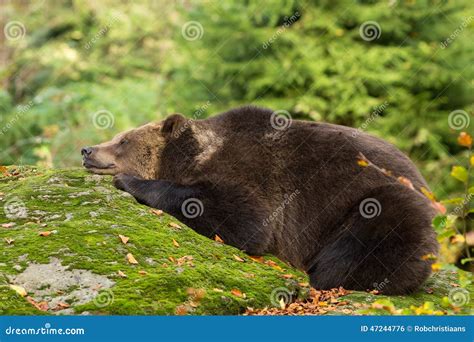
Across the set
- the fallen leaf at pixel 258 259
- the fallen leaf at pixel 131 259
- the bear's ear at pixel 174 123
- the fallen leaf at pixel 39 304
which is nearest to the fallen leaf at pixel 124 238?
the fallen leaf at pixel 131 259

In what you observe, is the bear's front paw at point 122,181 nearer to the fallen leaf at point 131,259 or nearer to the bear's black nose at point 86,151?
the bear's black nose at point 86,151

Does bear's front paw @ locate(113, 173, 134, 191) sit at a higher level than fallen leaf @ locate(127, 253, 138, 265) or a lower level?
higher

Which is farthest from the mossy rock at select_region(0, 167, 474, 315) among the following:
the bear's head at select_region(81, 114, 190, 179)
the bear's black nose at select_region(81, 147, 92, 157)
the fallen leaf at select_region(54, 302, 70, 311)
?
the bear's head at select_region(81, 114, 190, 179)

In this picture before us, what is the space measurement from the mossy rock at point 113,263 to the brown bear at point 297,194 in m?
0.24

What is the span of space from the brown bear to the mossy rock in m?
0.24

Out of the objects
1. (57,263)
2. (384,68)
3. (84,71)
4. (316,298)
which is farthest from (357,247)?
(84,71)

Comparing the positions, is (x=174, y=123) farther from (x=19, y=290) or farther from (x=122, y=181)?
(x=19, y=290)

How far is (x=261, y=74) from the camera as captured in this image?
13773 mm

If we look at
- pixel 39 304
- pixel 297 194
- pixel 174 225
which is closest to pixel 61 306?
pixel 39 304

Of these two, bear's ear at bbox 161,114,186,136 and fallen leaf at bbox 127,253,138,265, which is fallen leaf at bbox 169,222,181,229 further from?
bear's ear at bbox 161,114,186,136

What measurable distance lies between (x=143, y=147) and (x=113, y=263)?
2.65 meters

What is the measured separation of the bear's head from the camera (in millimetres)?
8039

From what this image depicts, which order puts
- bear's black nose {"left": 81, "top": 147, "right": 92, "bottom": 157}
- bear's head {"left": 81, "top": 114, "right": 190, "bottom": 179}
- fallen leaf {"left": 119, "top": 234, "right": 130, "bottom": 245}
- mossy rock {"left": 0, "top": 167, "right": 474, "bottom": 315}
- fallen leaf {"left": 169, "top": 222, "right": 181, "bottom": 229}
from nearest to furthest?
mossy rock {"left": 0, "top": 167, "right": 474, "bottom": 315}, fallen leaf {"left": 119, "top": 234, "right": 130, "bottom": 245}, fallen leaf {"left": 169, "top": 222, "right": 181, "bottom": 229}, bear's black nose {"left": 81, "top": 147, "right": 92, "bottom": 157}, bear's head {"left": 81, "top": 114, "right": 190, "bottom": 179}

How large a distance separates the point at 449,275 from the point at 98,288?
190 inches
